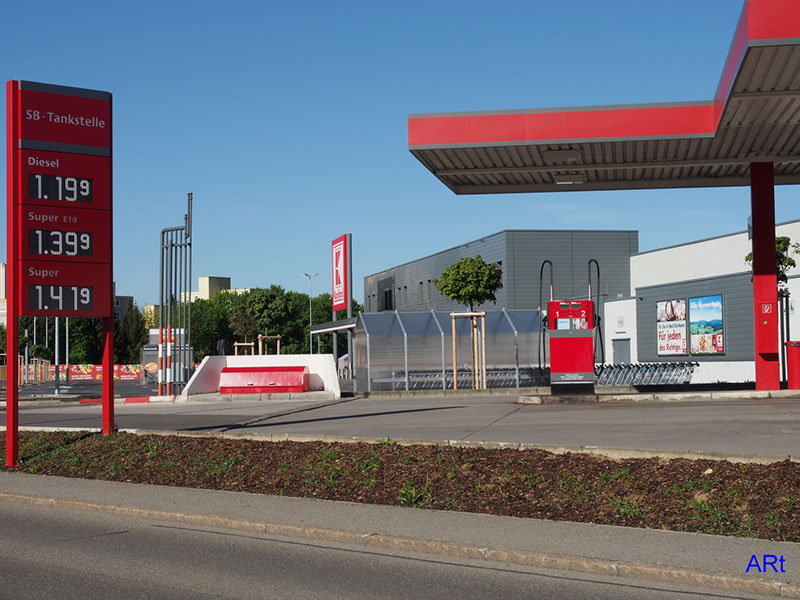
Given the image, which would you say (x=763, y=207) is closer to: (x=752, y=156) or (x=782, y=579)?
(x=752, y=156)

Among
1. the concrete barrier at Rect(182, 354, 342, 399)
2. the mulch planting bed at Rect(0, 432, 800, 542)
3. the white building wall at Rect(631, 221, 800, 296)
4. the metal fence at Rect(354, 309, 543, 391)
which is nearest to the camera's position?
the mulch planting bed at Rect(0, 432, 800, 542)

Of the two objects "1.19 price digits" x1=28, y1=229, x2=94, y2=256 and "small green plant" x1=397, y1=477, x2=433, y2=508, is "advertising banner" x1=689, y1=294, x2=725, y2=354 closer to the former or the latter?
"1.19 price digits" x1=28, y1=229, x2=94, y2=256

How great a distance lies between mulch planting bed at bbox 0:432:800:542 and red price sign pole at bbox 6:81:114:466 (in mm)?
2330

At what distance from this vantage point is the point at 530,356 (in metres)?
33.9

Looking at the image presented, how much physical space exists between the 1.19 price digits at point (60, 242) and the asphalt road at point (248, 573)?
20.4ft

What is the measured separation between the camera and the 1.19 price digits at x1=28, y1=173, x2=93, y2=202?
14.8 meters

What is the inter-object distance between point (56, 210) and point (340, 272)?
115 ft

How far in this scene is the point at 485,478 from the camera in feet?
35.1

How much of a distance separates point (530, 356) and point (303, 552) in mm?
26090

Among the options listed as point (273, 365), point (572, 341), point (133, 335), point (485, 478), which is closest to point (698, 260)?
point (273, 365)

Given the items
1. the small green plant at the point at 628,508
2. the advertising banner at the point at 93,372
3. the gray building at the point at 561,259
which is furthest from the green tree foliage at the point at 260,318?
the small green plant at the point at 628,508

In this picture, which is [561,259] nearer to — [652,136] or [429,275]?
[429,275]

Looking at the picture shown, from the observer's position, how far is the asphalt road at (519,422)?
42.8 ft

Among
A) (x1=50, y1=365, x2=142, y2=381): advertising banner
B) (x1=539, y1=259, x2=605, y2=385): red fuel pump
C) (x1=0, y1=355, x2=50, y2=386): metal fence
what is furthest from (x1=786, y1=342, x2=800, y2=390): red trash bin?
(x1=50, y1=365, x2=142, y2=381): advertising banner
